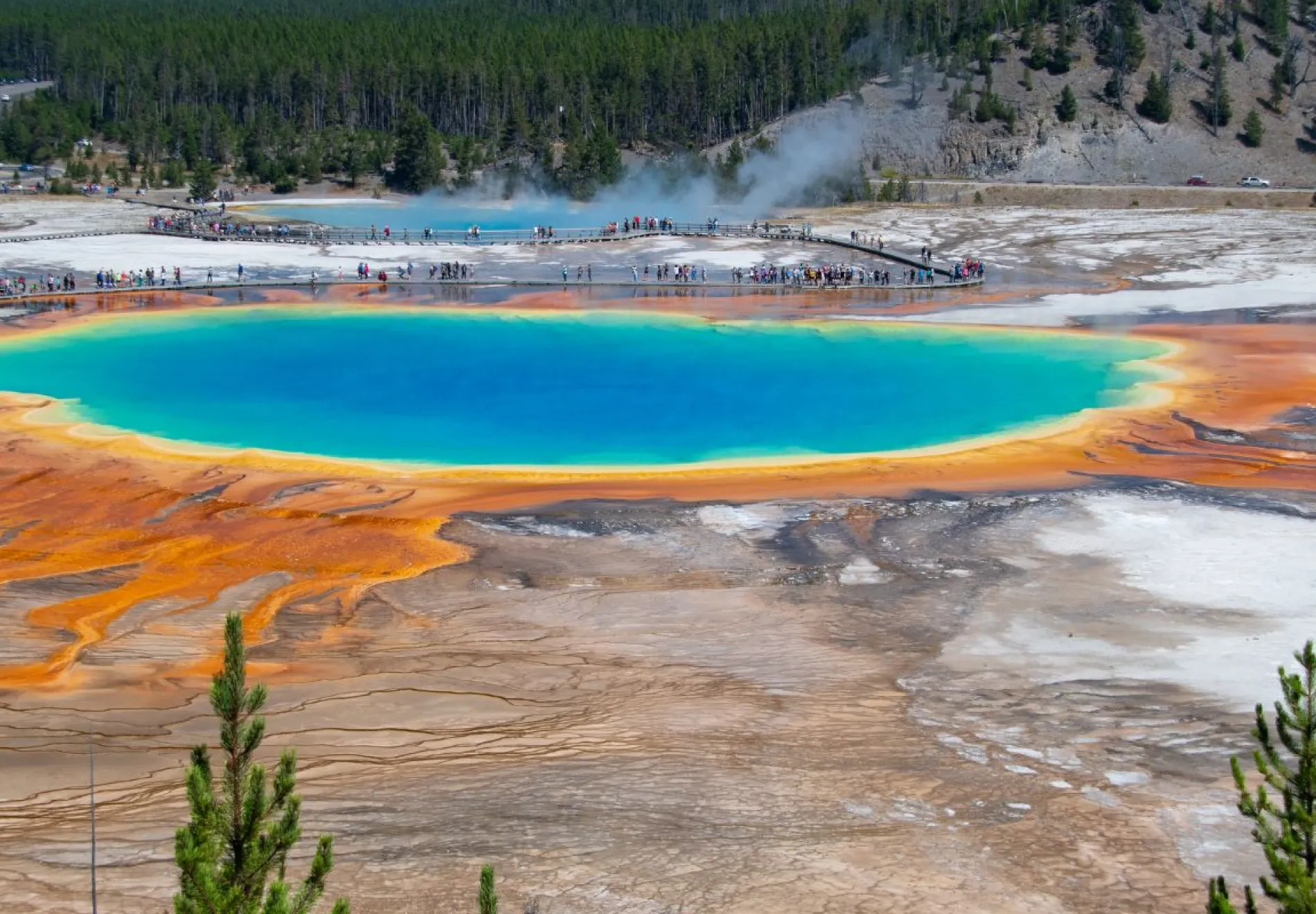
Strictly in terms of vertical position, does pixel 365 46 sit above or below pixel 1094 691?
above

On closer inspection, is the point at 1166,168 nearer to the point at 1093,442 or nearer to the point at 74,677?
the point at 1093,442

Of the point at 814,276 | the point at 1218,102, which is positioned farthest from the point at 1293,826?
the point at 1218,102

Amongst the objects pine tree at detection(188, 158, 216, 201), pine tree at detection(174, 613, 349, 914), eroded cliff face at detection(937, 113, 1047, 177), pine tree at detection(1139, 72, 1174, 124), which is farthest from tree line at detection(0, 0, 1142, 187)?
pine tree at detection(174, 613, 349, 914)

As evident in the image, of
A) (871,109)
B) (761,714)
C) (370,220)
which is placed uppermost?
(871,109)

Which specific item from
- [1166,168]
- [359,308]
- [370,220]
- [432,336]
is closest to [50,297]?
[359,308]

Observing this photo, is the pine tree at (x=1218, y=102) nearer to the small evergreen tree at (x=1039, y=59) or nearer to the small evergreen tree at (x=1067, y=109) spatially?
the small evergreen tree at (x=1067, y=109)

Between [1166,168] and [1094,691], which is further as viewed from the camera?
[1166,168]

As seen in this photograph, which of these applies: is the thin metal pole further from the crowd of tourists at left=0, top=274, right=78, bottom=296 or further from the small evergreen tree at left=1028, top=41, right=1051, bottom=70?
the small evergreen tree at left=1028, top=41, right=1051, bottom=70
